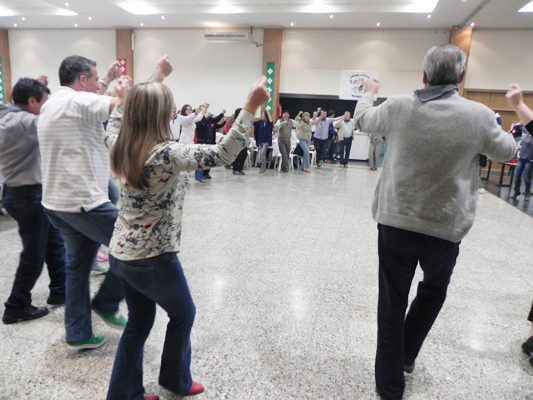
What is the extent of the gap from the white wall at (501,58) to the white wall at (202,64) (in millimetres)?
6753

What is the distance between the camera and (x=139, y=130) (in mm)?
1284

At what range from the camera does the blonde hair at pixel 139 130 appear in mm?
1263

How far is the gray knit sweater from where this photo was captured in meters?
1.40

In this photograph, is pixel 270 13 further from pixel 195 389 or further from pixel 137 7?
pixel 195 389

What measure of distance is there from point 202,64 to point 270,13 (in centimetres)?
332

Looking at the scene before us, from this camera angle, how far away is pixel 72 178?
1.83m

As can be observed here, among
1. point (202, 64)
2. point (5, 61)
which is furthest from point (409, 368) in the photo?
point (5, 61)

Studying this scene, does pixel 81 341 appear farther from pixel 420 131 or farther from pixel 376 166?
pixel 376 166

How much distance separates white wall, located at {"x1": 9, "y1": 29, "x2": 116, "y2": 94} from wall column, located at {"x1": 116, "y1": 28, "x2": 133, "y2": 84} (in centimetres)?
37

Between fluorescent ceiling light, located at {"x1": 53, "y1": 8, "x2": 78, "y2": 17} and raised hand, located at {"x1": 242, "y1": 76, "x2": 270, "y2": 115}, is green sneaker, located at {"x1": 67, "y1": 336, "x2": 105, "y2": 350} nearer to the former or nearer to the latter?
raised hand, located at {"x1": 242, "y1": 76, "x2": 270, "y2": 115}

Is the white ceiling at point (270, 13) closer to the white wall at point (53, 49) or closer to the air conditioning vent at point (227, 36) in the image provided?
the air conditioning vent at point (227, 36)

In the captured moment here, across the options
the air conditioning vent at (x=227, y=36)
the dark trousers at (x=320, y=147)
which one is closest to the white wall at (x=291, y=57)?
the air conditioning vent at (x=227, y=36)

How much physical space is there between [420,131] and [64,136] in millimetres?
1640

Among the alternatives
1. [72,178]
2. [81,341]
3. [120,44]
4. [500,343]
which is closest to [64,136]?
[72,178]
